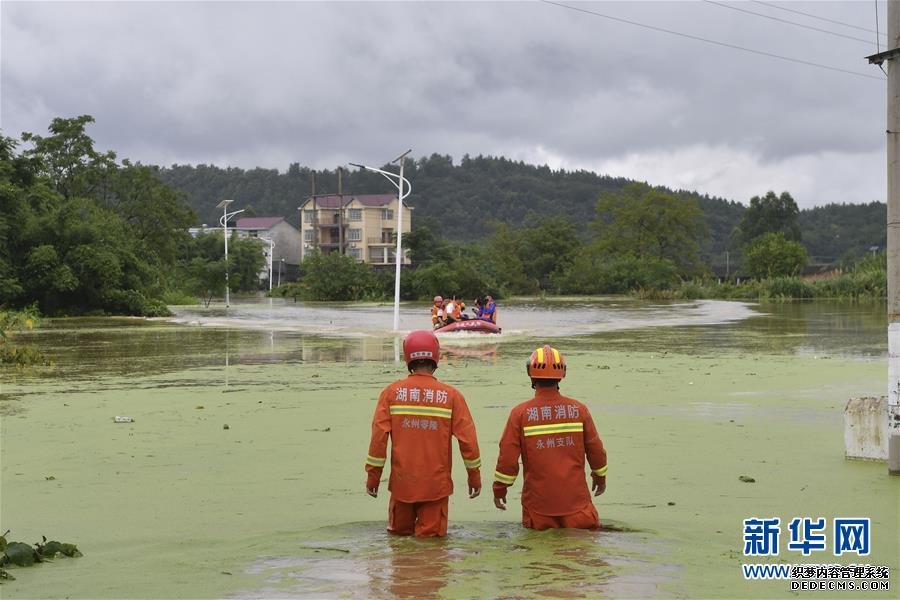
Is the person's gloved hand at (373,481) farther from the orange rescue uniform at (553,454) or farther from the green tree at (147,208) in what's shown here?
the green tree at (147,208)

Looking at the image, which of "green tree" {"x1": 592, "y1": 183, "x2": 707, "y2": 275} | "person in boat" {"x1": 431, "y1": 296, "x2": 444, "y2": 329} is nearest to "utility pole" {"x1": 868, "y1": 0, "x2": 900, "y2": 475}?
"person in boat" {"x1": 431, "y1": 296, "x2": 444, "y2": 329}

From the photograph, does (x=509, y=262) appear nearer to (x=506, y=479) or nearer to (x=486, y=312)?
(x=486, y=312)

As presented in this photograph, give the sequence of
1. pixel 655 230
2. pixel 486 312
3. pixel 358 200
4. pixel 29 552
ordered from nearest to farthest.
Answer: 1. pixel 29 552
2. pixel 486 312
3. pixel 655 230
4. pixel 358 200

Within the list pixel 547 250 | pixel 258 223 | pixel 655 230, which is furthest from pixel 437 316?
pixel 258 223

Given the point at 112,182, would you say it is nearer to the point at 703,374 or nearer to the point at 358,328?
the point at 358,328

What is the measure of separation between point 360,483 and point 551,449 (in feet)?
9.02

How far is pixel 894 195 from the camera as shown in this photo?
8.99 m

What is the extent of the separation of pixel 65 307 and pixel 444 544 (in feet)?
163

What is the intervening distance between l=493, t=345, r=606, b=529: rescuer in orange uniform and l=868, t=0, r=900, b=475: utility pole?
346cm

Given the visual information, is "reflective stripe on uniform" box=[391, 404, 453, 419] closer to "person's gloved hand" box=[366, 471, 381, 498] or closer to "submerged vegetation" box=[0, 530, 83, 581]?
"person's gloved hand" box=[366, 471, 381, 498]

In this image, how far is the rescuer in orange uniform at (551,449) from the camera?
22.3 feet

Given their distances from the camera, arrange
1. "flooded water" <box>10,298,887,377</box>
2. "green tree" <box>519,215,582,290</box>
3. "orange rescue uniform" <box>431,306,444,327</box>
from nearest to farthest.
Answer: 1. "flooded water" <box>10,298,887,377</box>
2. "orange rescue uniform" <box>431,306,444,327</box>
3. "green tree" <box>519,215,582,290</box>

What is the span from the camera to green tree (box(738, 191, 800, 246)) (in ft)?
407

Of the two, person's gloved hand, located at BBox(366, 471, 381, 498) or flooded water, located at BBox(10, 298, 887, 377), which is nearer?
person's gloved hand, located at BBox(366, 471, 381, 498)
